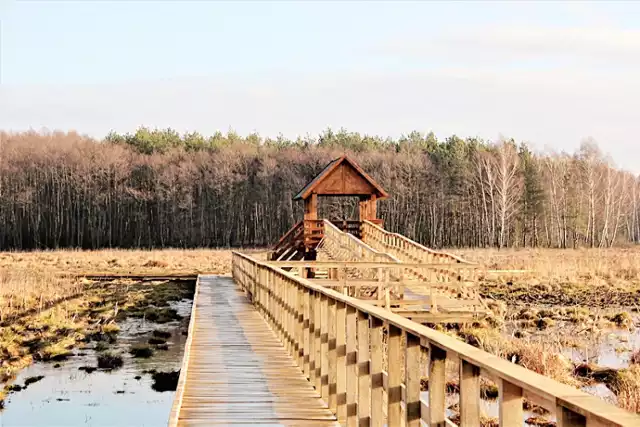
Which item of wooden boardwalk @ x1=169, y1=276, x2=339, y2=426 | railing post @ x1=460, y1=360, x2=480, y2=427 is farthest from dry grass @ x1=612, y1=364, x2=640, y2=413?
railing post @ x1=460, y1=360, x2=480, y2=427

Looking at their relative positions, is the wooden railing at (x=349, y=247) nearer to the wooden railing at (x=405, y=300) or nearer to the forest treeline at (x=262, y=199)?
the wooden railing at (x=405, y=300)

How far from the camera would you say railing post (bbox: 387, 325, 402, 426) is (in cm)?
505

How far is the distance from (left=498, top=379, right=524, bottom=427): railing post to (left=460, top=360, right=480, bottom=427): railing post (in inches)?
17.0

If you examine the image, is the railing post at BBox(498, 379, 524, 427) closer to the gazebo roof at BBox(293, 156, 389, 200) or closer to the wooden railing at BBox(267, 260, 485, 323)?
the wooden railing at BBox(267, 260, 485, 323)

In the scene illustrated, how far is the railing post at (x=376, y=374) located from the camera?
18.8 feet

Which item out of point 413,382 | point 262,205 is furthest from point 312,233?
point 262,205

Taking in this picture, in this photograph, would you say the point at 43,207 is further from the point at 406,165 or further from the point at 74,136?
the point at 406,165

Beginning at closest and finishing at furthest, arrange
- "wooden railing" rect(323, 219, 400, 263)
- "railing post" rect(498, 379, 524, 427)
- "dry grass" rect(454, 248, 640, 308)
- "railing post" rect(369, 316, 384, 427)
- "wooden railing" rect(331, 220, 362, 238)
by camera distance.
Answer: "railing post" rect(498, 379, 524, 427) < "railing post" rect(369, 316, 384, 427) < "wooden railing" rect(323, 219, 400, 263) < "dry grass" rect(454, 248, 640, 308) < "wooden railing" rect(331, 220, 362, 238)

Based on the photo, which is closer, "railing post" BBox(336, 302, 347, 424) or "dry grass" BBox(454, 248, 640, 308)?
"railing post" BBox(336, 302, 347, 424)

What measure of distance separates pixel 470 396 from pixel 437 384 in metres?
0.52

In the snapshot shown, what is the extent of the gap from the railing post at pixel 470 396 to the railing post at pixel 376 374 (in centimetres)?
207

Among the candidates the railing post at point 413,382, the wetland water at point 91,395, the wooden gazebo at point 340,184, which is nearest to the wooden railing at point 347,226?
the wooden gazebo at point 340,184

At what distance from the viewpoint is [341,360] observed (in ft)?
23.6

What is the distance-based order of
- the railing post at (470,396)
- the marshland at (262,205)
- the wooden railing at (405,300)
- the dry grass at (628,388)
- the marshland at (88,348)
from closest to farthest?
the railing post at (470,396) < the dry grass at (628,388) < the marshland at (88,348) < the wooden railing at (405,300) < the marshland at (262,205)
